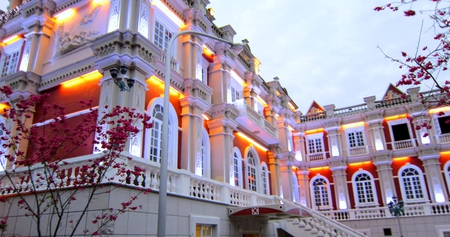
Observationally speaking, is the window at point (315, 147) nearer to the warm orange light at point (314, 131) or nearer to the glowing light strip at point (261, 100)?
the warm orange light at point (314, 131)

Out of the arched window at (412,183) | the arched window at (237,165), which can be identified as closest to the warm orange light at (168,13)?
the arched window at (237,165)

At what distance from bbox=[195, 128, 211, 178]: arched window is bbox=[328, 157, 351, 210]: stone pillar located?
14559 mm

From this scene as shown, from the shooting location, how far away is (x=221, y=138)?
17500 mm

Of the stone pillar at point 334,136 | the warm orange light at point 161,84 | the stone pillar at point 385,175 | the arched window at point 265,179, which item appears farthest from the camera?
the stone pillar at point 334,136

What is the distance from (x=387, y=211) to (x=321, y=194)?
18.7 feet

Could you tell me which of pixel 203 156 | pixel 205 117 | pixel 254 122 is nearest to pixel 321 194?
pixel 254 122

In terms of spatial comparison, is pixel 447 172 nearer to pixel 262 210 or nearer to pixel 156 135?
pixel 262 210

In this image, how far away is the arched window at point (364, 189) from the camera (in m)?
26.5

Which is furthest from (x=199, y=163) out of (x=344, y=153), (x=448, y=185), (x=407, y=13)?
(x=448, y=185)

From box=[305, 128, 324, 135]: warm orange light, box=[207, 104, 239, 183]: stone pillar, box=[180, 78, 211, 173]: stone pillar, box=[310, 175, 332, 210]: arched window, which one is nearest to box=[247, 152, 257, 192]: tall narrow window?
box=[207, 104, 239, 183]: stone pillar

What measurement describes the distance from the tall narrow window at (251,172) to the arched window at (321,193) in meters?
8.39

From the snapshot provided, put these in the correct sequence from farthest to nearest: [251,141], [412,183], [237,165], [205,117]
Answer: [412,183]
[251,141]
[237,165]
[205,117]

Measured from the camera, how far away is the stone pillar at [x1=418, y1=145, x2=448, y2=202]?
24156 mm

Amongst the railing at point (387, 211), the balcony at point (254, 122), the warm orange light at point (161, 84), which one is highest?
the balcony at point (254, 122)
